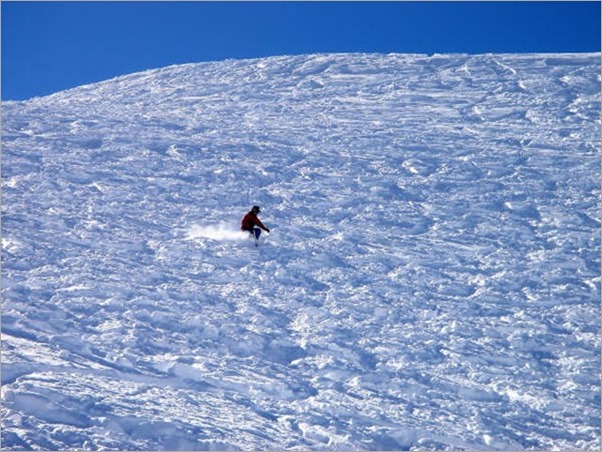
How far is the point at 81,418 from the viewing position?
7621 millimetres

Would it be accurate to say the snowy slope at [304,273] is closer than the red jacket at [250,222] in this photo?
Yes

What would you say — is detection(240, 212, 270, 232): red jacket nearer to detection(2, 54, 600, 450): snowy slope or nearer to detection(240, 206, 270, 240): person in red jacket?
detection(240, 206, 270, 240): person in red jacket

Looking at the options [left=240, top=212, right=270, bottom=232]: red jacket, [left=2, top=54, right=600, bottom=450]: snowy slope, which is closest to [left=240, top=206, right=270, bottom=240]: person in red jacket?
[left=240, top=212, right=270, bottom=232]: red jacket

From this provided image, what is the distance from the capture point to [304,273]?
12297 millimetres

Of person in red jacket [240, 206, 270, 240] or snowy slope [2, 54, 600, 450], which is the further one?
person in red jacket [240, 206, 270, 240]

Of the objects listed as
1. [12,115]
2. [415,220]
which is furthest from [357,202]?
[12,115]

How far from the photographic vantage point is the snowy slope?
8.35 m

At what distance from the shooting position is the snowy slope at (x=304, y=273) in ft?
27.4

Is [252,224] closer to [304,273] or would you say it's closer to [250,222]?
[250,222]

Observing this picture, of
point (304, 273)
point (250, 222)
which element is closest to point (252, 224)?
point (250, 222)

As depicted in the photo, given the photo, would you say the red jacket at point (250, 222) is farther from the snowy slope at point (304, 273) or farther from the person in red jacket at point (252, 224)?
the snowy slope at point (304, 273)

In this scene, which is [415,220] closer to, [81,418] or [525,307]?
[525,307]

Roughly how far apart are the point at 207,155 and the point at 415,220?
19.1 feet

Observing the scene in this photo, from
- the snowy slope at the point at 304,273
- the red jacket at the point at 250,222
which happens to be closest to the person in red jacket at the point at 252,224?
the red jacket at the point at 250,222
